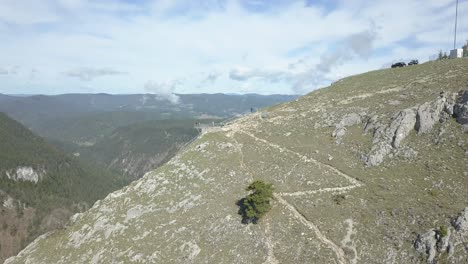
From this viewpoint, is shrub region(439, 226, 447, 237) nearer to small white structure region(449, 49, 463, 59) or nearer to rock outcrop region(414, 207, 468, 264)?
rock outcrop region(414, 207, 468, 264)

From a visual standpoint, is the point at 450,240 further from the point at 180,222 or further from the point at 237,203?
the point at 180,222

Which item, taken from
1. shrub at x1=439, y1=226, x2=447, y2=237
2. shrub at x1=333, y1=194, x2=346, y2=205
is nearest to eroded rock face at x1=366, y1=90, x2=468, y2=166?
shrub at x1=333, y1=194, x2=346, y2=205

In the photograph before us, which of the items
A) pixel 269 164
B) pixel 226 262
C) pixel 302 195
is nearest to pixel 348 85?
pixel 269 164

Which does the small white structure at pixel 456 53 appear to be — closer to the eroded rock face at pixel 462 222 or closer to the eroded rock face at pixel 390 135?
the eroded rock face at pixel 390 135

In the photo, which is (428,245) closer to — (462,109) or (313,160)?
(313,160)

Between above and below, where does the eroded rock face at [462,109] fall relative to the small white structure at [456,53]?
below

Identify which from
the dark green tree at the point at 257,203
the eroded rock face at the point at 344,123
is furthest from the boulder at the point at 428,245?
the eroded rock face at the point at 344,123
